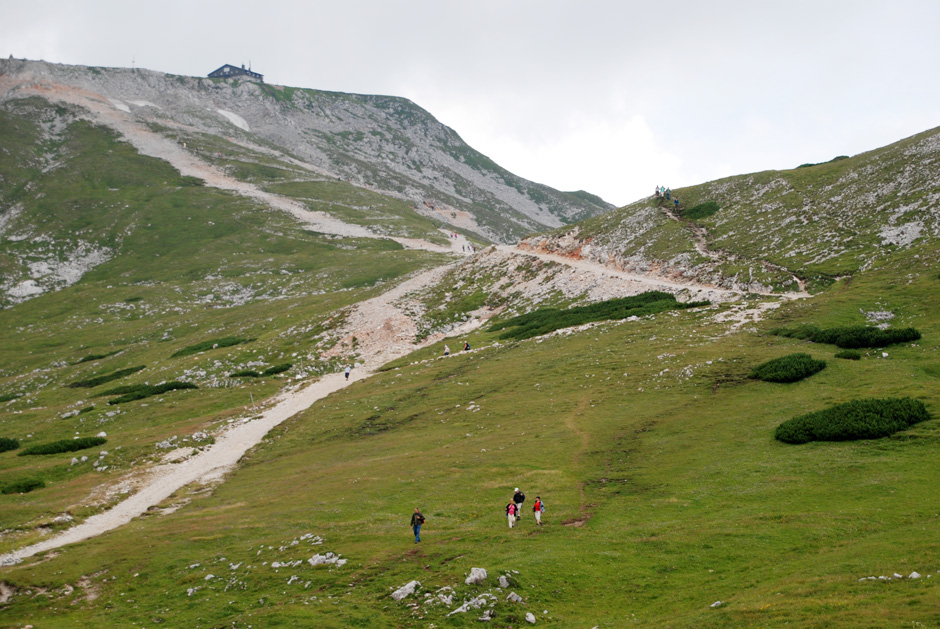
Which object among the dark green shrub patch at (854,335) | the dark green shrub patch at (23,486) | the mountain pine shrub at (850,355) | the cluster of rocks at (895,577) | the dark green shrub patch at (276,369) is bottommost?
the cluster of rocks at (895,577)

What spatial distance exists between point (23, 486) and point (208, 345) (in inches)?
2059

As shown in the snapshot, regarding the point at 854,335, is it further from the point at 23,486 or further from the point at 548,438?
the point at 23,486

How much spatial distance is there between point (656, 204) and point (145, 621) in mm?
98667

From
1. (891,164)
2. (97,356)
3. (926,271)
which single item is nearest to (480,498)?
(926,271)

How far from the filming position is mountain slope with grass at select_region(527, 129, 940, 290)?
6662 cm

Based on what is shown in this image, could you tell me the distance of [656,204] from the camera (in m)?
104

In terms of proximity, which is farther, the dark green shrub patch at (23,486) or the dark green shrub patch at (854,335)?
the dark green shrub patch at (23,486)

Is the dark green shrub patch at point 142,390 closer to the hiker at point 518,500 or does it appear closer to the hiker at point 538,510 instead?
the hiker at point 518,500

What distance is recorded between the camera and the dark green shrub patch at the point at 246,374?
81.2m

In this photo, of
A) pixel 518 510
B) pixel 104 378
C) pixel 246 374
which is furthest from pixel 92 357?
pixel 518 510

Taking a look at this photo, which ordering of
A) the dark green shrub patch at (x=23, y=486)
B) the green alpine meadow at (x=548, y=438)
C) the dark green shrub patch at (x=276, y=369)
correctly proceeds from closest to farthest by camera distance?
1. the green alpine meadow at (x=548, y=438)
2. the dark green shrub patch at (x=23, y=486)
3. the dark green shrub patch at (x=276, y=369)

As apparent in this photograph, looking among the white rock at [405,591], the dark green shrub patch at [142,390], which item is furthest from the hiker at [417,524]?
the dark green shrub patch at [142,390]

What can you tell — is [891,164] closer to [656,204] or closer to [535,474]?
[656,204]

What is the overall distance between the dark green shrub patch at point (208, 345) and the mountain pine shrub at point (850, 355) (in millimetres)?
84018
